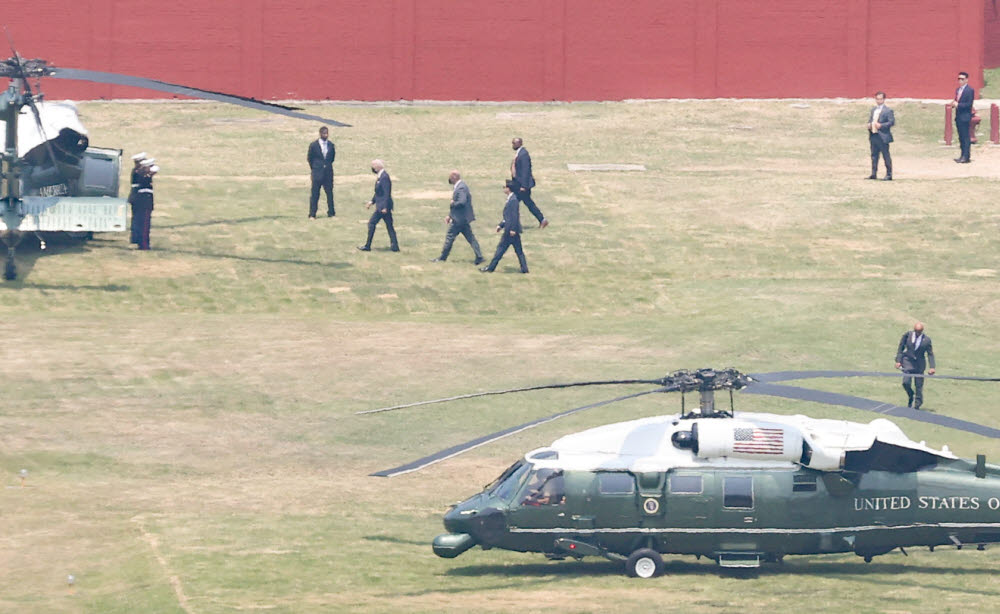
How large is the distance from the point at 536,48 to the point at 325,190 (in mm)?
17447

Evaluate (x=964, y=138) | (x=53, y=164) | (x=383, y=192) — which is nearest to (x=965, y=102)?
(x=964, y=138)

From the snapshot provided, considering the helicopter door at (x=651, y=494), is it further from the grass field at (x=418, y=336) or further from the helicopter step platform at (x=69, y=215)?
the helicopter step platform at (x=69, y=215)

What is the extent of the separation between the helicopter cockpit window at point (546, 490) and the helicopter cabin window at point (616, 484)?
0.47 m

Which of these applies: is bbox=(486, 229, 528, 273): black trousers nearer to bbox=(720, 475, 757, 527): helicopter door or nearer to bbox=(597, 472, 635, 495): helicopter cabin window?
bbox=(597, 472, 635, 495): helicopter cabin window

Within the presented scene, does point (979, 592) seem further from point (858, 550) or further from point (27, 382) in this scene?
point (27, 382)

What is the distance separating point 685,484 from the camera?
19.2 metres

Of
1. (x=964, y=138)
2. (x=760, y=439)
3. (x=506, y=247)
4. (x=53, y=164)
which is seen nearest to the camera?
(x=760, y=439)

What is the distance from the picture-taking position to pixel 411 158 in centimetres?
4625

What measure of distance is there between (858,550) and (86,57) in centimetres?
3964

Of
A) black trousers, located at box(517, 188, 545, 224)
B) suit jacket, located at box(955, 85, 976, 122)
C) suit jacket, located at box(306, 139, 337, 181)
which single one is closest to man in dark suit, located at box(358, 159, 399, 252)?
suit jacket, located at box(306, 139, 337, 181)

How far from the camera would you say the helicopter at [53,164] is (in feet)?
97.6

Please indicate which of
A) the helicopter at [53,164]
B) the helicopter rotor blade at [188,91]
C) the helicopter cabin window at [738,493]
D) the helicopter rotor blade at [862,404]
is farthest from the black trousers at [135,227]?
the helicopter rotor blade at [862,404]

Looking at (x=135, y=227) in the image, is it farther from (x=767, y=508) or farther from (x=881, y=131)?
(x=767, y=508)

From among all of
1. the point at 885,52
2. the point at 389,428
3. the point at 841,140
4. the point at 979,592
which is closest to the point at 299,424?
the point at 389,428
